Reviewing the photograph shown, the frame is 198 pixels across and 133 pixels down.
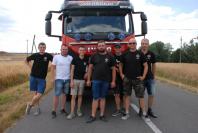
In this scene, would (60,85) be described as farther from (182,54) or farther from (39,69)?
(182,54)

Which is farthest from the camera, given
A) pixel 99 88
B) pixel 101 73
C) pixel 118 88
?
pixel 118 88

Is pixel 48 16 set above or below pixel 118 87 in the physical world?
above

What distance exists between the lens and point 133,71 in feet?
30.7

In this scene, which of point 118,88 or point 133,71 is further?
point 118,88

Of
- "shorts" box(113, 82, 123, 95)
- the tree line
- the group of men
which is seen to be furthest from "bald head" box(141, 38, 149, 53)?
the tree line

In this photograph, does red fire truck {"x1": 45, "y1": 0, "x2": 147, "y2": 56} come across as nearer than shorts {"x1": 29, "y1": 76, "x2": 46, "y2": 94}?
No

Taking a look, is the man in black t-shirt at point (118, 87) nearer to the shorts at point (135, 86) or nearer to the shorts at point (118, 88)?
the shorts at point (118, 88)

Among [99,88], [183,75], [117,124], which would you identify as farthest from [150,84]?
[183,75]

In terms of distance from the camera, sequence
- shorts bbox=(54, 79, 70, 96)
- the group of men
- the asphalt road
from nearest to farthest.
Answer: the asphalt road → the group of men → shorts bbox=(54, 79, 70, 96)

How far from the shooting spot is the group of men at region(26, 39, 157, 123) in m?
9.24

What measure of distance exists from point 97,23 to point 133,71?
2.71m

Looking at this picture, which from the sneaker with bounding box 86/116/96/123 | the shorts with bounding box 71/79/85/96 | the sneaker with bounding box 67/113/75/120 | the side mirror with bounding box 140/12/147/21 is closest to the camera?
the sneaker with bounding box 86/116/96/123

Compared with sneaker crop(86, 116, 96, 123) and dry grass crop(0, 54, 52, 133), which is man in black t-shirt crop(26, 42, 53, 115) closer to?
dry grass crop(0, 54, 52, 133)

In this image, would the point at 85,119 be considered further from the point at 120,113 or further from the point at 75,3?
the point at 75,3
